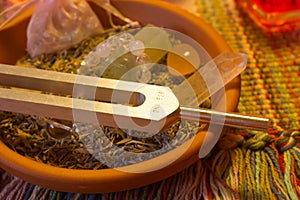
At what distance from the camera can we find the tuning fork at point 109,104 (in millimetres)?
441

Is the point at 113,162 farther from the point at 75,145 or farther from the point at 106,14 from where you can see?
the point at 106,14

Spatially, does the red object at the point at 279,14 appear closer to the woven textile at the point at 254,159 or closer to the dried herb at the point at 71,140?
the woven textile at the point at 254,159

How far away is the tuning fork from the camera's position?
0.44 metres

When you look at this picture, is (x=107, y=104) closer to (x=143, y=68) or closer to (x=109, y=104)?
(x=109, y=104)

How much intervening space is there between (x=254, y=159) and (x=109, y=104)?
0.17m

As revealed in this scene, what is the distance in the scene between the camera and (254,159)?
512 millimetres

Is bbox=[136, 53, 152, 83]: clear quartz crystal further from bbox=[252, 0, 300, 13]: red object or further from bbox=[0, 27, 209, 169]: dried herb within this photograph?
bbox=[252, 0, 300, 13]: red object

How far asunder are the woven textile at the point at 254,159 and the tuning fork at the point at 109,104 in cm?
7

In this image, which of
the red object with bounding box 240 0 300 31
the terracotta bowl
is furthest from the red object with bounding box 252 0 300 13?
the terracotta bowl

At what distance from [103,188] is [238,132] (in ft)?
0.57

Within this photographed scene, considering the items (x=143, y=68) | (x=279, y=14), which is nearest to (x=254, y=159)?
(x=143, y=68)

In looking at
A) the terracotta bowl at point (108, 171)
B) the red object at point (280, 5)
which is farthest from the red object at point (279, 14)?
the terracotta bowl at point (108, 171)

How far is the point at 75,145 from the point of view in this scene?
494 millimetres

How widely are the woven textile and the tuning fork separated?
0.22 feet
